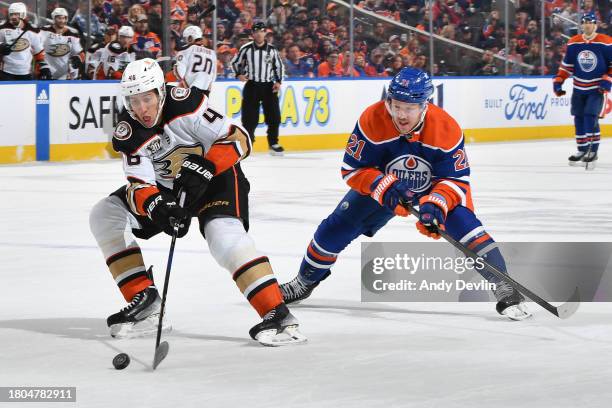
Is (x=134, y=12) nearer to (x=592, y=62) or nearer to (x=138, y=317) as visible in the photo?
(x=592, y=62)

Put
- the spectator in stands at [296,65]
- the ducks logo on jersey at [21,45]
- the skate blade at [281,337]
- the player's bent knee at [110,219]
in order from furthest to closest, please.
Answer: the spectator in stands at [296,65] → the ducks logo on jersey at [21,45] → the player's bent knee at [110,219] → the skate blade at [281,337]

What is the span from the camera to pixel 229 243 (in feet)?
15.5

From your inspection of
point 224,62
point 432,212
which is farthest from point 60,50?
point 432,212

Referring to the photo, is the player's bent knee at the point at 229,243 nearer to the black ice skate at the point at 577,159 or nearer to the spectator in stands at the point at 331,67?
the black ice skate at the point at 577,159

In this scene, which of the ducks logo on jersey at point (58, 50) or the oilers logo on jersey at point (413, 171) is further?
the ducks logo on jersey at point (58, 50)

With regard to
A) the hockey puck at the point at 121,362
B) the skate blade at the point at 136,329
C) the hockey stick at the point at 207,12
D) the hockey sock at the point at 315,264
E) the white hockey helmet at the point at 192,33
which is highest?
the hockey stick at the point at 207,12

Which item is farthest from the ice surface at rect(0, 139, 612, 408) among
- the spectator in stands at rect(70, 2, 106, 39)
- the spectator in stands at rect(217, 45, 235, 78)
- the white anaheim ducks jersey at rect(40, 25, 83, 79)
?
the spectator in stands at rect(217, 45, 235, 78)

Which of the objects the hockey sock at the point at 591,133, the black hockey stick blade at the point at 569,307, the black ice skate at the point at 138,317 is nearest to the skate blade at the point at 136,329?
the black ice skate at the point at 138,317

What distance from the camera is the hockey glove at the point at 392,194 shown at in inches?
205

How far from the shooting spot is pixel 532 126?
18.9 metres

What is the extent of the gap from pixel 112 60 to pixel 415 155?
31.7ft

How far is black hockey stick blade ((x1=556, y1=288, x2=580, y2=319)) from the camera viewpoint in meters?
5.27

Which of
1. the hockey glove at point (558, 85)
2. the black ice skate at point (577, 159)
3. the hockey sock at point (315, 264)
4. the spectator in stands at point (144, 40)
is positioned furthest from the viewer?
the spectator in stands at point (144, 40)

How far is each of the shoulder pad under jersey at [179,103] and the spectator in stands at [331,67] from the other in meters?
12.0
